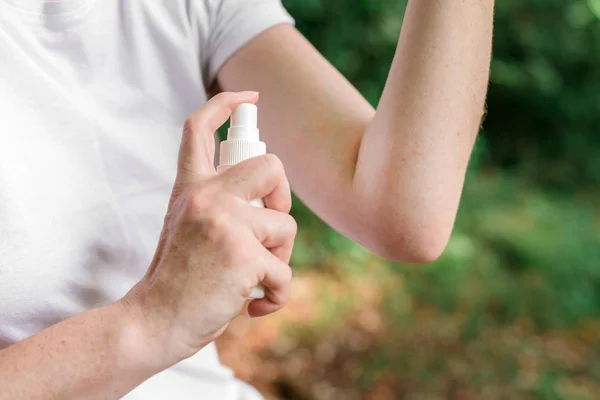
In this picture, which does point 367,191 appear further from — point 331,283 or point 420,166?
point 331,283

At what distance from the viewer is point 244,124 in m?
0.43

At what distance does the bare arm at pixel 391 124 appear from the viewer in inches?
19.9

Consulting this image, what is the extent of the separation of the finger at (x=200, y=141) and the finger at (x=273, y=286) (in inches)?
3.0

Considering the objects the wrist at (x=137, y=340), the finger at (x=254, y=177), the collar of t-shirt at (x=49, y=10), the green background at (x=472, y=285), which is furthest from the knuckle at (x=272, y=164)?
the green background at (x=472, y=285)

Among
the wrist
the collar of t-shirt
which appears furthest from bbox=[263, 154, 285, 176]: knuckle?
the collar of t-shirt

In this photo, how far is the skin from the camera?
0.39m

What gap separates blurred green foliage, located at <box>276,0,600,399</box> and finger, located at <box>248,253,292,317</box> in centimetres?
139

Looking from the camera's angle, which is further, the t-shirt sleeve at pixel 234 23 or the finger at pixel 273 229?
the t-shirt sleeve at pixel 234 23

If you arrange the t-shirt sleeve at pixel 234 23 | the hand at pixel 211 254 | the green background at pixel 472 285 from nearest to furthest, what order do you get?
the hand at pixel 211 254 → the t-shirt sleeve at pixel 234 23 → the green background at pixel 472 285

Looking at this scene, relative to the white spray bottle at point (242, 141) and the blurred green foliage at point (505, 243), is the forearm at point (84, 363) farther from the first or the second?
the blurred green foliage at point (505, 243)

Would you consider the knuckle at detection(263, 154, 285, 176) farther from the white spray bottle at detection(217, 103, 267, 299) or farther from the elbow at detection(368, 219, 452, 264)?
the elbow at detection(368, 219, 452, 264)

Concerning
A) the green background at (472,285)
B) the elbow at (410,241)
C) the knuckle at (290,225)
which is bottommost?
the green background at (472,285)

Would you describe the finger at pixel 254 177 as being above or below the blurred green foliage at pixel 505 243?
above

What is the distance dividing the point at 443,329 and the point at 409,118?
1.46 m
